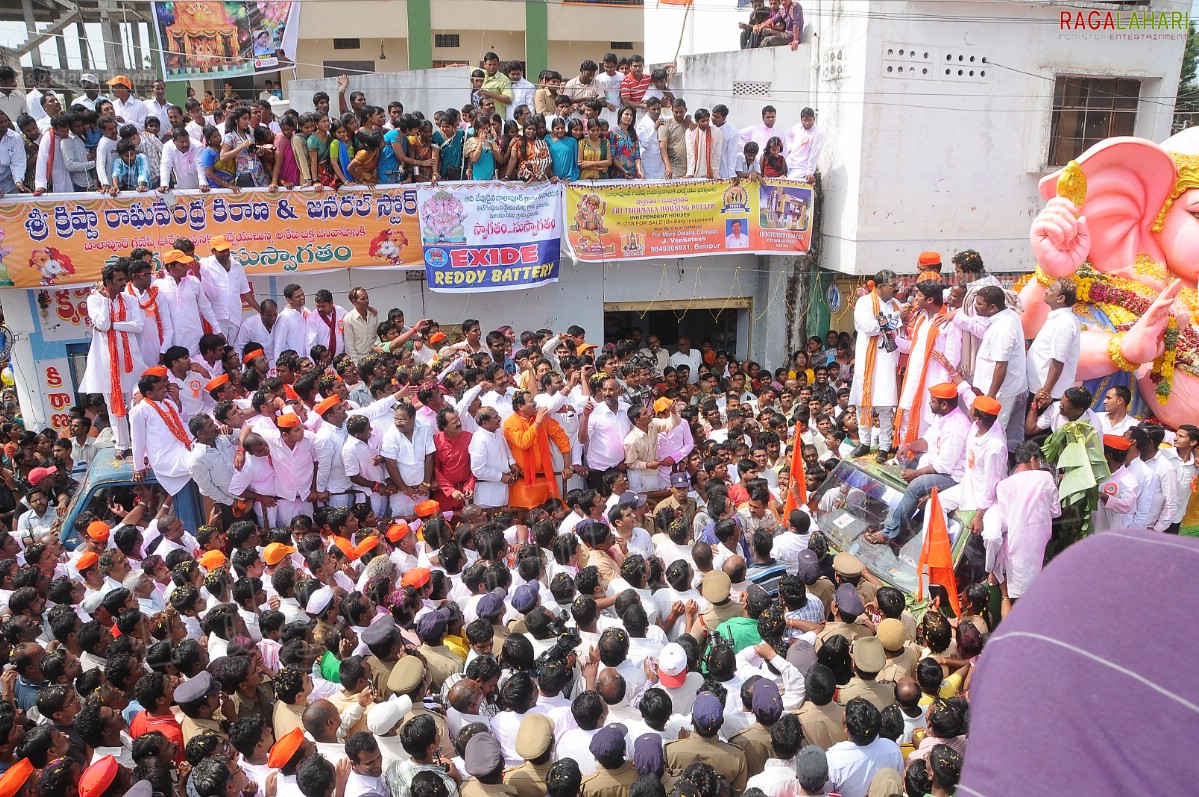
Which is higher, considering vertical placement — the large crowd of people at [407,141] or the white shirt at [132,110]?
the white shirt at [132,110]

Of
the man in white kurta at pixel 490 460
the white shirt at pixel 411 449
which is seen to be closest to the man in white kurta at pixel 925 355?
the man in white kurta at pixel 490 460

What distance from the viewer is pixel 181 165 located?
9.76 meters

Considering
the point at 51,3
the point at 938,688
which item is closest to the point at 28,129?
the point at 938,688

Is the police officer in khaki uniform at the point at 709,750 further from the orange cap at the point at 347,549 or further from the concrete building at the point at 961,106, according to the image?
the concrete building at the point at 961,106

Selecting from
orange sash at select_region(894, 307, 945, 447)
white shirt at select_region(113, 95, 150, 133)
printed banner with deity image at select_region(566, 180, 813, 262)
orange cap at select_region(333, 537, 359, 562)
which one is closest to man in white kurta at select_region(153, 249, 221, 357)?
orange cap at select_region(333, 537, 359, 562)

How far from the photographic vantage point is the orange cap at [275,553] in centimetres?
551

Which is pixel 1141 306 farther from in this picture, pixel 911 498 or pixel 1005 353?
pixel 911 498

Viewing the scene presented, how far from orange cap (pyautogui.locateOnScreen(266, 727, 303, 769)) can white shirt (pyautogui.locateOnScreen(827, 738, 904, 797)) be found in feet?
7.43

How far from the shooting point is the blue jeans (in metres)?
5.97

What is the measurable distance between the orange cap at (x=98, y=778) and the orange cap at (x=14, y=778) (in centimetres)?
21

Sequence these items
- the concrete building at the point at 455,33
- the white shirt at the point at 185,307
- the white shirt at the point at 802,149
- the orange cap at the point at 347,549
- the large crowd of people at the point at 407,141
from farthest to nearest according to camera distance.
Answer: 1. the concrete building at the point at 455,33
2. the white shirt at the point at 802,149
3. the large crowd of people at the point at 407,141
4. the white shirt at the point at 185,307
5. the orange cap at the point at 347,549

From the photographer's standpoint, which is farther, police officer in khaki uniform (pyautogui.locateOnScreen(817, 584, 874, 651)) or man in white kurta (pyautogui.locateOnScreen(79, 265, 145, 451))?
man in white kurta (pyautogui.locateOnScreen(79, 265, 145, 451))

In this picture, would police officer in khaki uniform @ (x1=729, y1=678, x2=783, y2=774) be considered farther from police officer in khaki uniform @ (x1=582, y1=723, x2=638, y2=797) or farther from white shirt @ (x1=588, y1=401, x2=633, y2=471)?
white shirt @ (x1=588, y1=401, x2=633, y2=471)

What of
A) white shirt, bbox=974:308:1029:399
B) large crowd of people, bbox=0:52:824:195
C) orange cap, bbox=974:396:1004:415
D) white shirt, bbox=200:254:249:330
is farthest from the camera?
large crowd of people, bbox=0:52:824:195
